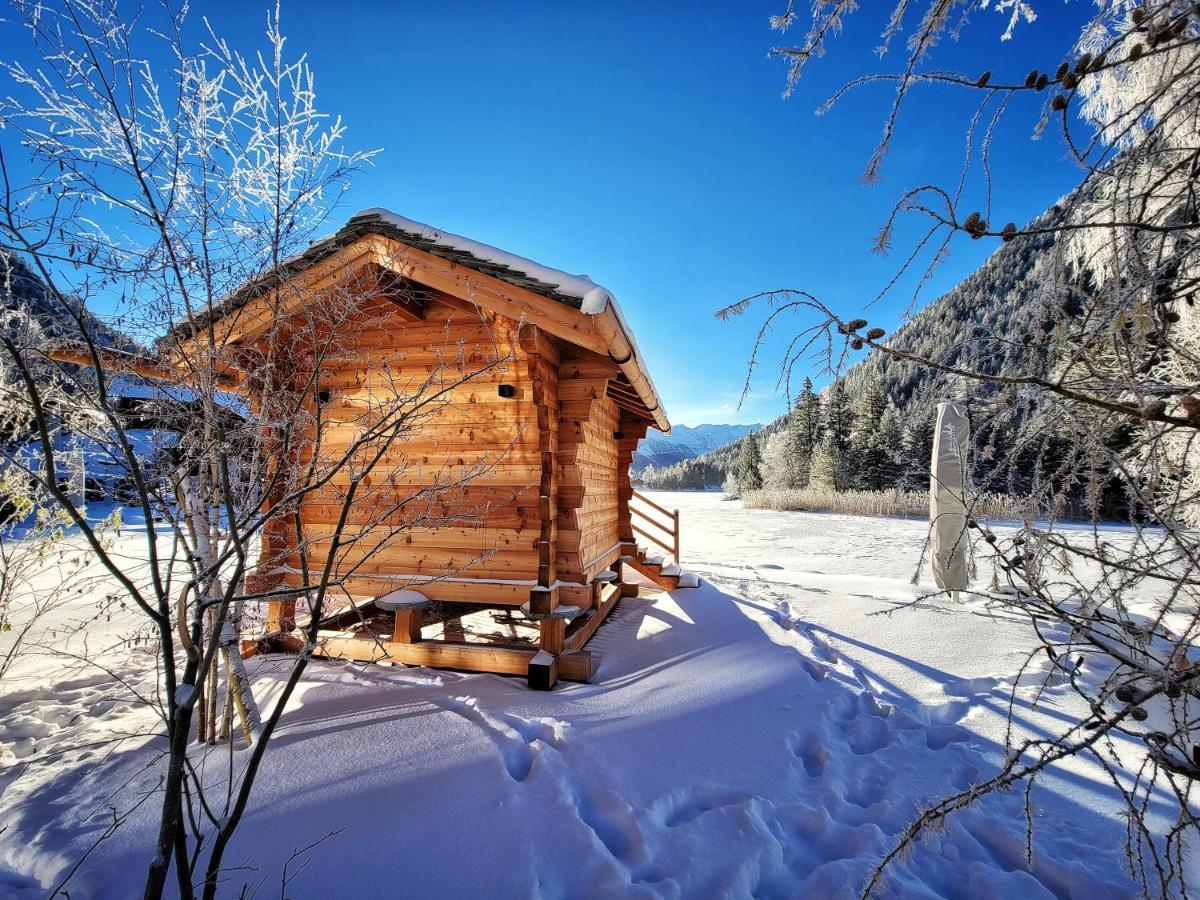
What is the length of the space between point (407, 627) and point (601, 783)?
2.40 metres

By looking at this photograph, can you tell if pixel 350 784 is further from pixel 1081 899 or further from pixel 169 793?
pixel 1081 899

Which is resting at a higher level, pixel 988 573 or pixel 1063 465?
pixel 1063 465

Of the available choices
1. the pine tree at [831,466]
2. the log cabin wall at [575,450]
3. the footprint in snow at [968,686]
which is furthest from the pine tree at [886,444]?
the log cabin wall at [575,450]

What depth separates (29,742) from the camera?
3.07m

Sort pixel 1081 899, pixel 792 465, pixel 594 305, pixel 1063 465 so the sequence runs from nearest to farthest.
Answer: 1. pixel 1063 465
2. pixel 1081 899
3. pixel 594 305
4. pixel 792 465

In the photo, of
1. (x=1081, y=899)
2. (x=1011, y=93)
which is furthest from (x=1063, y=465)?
(x=1081, y=899)

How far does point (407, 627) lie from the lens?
4367mm

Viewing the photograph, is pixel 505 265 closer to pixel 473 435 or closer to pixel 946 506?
pixel 473 435

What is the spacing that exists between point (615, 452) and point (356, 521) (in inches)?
162

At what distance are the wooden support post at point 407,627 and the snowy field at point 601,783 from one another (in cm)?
31

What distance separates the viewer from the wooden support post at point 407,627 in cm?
435

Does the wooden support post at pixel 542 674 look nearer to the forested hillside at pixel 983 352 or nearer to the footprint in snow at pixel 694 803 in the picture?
the footprint in snow at pixel 694 803

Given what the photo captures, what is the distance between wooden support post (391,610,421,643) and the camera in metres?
4.35

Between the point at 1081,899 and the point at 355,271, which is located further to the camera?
the point at 355,271
